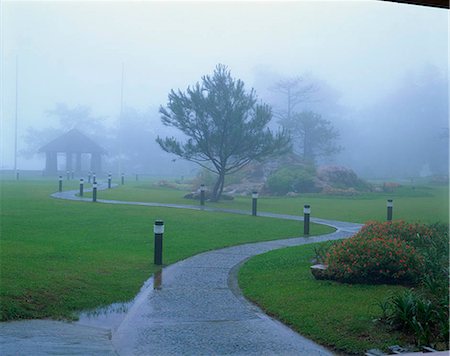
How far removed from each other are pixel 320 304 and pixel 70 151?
4768 centimetres

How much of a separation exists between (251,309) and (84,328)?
1667 millimetres

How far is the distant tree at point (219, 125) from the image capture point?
23.3 metres

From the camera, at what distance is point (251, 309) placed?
531 cm

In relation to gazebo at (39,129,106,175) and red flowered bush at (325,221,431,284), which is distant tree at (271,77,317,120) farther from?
red flowered bush at (325,221,431,284)

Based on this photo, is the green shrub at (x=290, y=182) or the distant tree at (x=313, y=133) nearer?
the green shrub at (x=290, y=182)

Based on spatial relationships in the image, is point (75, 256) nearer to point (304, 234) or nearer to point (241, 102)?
point (304, 234)

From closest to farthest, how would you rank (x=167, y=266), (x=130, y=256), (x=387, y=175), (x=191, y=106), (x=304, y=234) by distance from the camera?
(x=167, y=266) < (x=130, y=256) < (x=304, y=234) < (x=191, y=106) < (x=387, y=175)

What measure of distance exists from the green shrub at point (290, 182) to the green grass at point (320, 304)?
21.3m

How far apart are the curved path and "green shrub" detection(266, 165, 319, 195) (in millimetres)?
22636

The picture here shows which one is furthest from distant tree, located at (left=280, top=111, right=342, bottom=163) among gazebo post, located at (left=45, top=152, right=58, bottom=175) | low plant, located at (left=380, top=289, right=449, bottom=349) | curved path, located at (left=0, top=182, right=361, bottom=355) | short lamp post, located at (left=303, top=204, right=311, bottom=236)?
low plant, located at (left=380, top=289, right=449, bottom=349)

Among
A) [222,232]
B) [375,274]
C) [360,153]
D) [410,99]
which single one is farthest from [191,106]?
[410,99]

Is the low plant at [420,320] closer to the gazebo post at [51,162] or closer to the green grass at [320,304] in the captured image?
the green grass at [320,304]

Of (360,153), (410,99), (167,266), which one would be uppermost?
(410,99)

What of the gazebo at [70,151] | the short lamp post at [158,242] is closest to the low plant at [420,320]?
the short lamp post at [158,242]
